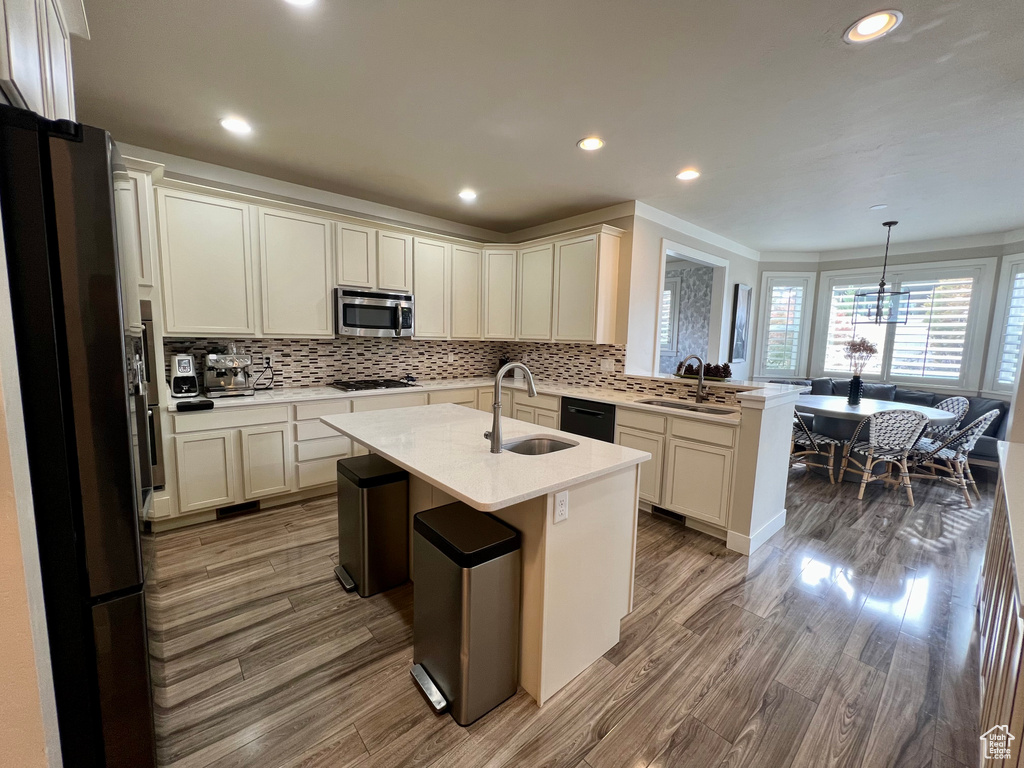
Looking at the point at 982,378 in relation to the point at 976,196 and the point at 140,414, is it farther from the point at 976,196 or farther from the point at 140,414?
the point at 140,414

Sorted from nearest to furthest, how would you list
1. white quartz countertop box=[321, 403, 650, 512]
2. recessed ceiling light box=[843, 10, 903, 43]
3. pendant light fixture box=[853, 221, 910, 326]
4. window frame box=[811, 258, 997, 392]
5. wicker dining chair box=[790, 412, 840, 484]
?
white quartz countertop box=[321, 403, 650, 512] < recessed ceiling light box=[843, 10, 903, 43] < wicker dining chair box=[790, 412, 840, 484] < window frame box=[811, 258, 997, 392] < pendant light fixture box=[853, 221, 910, 326]

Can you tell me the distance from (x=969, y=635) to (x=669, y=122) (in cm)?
301

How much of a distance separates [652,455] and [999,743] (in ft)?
7.28

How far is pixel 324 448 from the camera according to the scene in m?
3.36

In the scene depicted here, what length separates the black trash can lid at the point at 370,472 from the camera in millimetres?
2107

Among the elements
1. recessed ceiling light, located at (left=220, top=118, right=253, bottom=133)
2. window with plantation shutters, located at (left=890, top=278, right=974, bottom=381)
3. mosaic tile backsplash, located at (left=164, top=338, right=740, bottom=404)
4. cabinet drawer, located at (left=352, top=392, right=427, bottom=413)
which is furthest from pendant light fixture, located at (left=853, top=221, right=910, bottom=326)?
recessed ceiling light, located at (left=220, top=118, right=253, bottom=133)

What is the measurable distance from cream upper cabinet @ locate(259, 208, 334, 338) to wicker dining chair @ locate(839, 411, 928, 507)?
15.6 feet

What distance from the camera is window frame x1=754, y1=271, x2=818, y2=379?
19.7 feet

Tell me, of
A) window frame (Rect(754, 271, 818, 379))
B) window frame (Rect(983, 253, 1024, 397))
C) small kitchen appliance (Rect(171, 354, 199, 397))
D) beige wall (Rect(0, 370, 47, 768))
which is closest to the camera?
beige wall (Rect(0, 370, 47, 768))

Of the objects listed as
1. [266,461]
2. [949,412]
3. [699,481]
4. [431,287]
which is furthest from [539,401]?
[949,412]

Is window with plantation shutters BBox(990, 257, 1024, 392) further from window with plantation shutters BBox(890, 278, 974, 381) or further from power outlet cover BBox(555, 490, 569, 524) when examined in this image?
power outlet cover BBox(555, 490, 569, 524)

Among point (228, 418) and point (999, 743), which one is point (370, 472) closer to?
point (228, 418)

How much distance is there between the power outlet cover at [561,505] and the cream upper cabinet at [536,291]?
2.86 m

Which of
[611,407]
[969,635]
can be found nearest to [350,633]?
[611,407]
